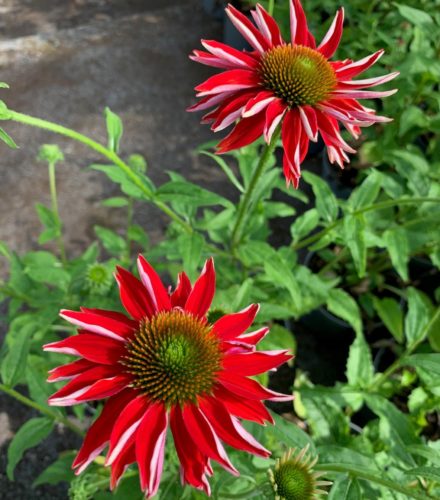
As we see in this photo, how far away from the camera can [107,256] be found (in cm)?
204

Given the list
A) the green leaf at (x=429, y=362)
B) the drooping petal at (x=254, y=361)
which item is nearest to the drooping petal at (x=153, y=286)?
the drooping petal at (x=254, y=361)

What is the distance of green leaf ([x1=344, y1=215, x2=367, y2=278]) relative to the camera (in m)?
1.03

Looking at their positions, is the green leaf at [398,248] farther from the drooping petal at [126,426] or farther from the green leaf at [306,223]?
the drooping petal at [126,426]

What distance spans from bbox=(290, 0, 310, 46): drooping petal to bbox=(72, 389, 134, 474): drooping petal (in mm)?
660

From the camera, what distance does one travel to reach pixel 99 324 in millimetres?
678

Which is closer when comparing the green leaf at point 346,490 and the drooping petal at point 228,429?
the drooping petal at point 228,429

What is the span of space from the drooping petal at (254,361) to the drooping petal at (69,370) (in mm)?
185

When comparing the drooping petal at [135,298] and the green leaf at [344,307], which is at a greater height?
the drooping petal at [135,298]

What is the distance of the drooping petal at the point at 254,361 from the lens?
69 centimetres

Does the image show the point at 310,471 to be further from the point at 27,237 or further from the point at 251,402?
the point at 27,237

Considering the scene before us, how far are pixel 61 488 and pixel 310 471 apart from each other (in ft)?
3.51

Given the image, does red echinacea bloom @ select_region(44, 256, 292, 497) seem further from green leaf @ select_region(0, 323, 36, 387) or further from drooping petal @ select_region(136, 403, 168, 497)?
green leaf @ select_region(0, 323, 36, 387)

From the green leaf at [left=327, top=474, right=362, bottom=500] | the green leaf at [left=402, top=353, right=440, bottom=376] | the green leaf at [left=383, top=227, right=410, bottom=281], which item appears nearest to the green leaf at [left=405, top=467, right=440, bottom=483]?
the green leaf at [left=327, top=474, right=362, bottom=500]

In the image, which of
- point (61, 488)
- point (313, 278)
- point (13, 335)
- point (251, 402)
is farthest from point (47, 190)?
point (251, 402)
